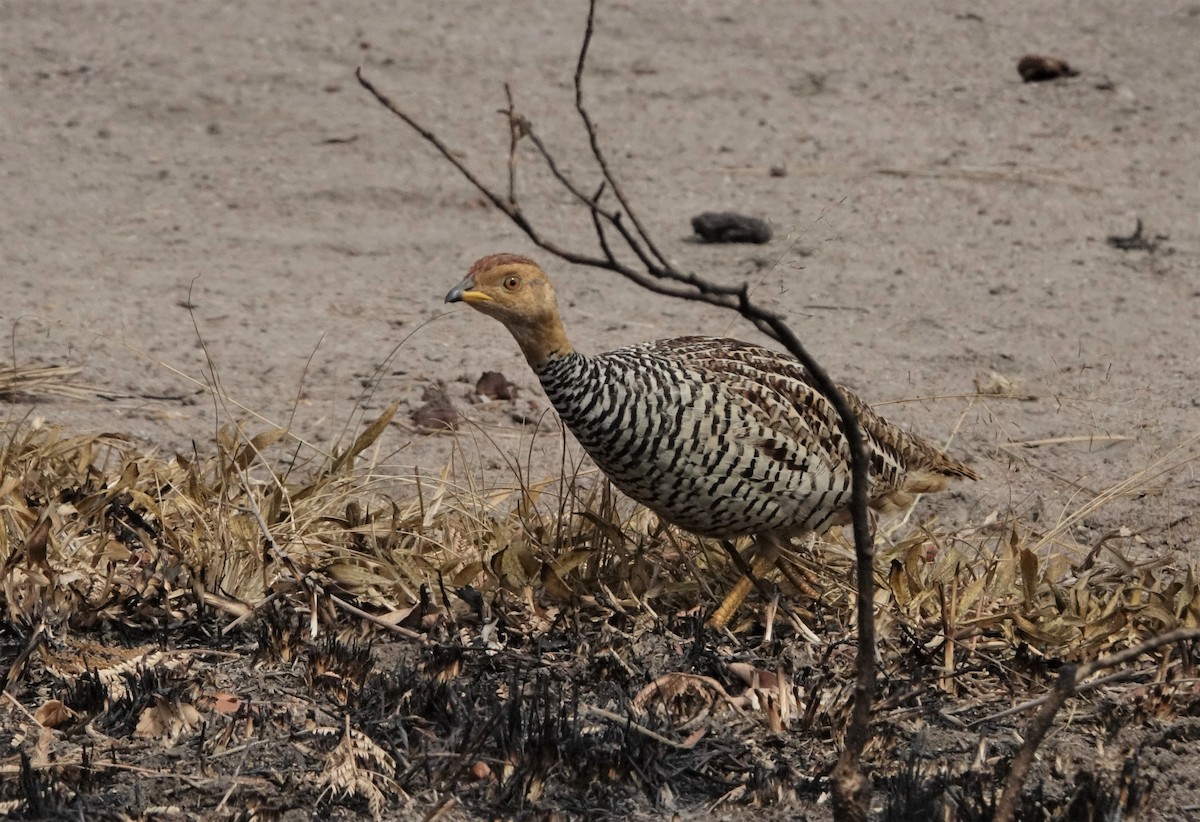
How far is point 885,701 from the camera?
3951 mm

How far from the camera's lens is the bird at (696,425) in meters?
4.08

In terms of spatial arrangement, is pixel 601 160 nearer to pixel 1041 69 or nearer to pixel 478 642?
pixel 478 642

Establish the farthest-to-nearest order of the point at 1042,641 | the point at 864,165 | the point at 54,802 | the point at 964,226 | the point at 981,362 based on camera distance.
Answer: the point at 864,165
the point at 964,226
the point at 981,362
the point at 1042,641
the point at 54,802

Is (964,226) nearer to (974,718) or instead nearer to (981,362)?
(981,362)

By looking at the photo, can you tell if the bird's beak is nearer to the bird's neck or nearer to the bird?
the bird

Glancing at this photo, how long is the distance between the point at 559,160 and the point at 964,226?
6.96ft

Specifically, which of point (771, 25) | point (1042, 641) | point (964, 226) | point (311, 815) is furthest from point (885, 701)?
point (771, 25)

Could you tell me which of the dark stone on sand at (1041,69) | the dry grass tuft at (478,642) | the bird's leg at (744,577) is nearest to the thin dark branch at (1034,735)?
the dry grass tuft at (478,642)

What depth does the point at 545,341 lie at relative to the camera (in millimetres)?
4238

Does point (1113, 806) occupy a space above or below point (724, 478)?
below

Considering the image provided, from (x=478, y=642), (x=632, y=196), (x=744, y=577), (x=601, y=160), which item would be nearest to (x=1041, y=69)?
(x=632, y=196)

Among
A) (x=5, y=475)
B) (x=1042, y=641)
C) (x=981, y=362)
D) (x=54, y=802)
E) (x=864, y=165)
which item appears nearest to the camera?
(x=54, y=802)

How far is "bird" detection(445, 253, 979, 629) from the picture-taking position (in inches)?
161

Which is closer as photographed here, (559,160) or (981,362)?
(981,362)
